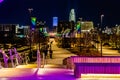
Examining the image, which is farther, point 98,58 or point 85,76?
point 98,58

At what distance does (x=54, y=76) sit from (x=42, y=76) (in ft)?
1.59

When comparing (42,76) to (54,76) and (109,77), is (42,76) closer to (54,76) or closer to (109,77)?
(54,76)

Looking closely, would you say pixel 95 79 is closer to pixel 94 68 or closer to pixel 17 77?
pixel 94 68

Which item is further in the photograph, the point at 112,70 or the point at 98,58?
the point at 98,58

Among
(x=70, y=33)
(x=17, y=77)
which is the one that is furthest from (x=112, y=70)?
(x=70, y=33)

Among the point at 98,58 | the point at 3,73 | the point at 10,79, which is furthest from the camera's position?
the point at 98,58

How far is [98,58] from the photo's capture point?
19078 mm

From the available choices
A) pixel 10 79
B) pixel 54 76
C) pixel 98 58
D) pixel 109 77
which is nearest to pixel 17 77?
pixel 10 79

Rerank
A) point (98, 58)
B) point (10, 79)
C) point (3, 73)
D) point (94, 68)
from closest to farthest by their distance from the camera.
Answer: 1. point (10, 79)
2. point (94, 68)
3. point (3, 73)
4. point (98, 58)

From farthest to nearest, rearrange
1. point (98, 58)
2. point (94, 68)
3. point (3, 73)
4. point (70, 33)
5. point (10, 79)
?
point (70, 33) → point (98, 58) → point (3, 73) → point (94, 68) → point (10, 79)

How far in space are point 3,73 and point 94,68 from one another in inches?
158

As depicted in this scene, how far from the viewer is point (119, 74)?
15.3 meters

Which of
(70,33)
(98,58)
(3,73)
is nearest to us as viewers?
(3,73)

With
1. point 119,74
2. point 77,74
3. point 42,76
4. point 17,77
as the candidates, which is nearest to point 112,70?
point 119,74
